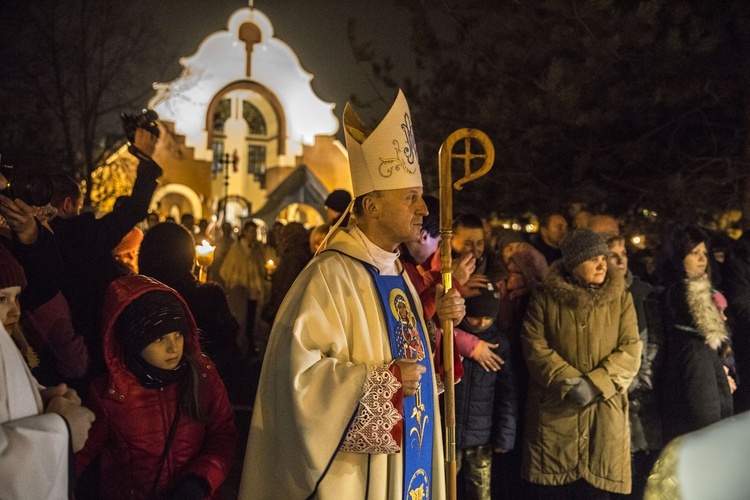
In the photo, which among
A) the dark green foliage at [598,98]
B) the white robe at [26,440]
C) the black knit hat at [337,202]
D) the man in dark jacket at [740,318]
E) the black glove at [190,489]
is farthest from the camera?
the dark green foliage at [598,98]

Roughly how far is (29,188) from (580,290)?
3.33 meters

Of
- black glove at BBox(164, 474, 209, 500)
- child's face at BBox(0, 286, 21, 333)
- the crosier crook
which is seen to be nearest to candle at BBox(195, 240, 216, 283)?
the crosier crook

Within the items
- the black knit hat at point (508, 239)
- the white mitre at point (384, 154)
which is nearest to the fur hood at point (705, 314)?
the black knit hat at point (508, 239)

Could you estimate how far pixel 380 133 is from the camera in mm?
3775

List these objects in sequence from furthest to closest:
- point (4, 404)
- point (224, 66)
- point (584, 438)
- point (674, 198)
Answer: point (224, 66)
point (674, 198)
point (584, 438)
point (4, 404)

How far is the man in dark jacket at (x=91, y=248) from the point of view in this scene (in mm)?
4320

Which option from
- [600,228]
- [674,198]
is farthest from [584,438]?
[674,198]

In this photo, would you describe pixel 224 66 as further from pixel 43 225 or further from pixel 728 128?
pixel 43 225

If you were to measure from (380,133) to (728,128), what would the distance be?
869 cm

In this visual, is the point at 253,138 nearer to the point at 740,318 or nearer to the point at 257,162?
the point at 257,162

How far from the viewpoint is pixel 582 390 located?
16.5ft

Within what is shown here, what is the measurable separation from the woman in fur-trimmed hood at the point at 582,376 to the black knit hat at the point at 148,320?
2661mm

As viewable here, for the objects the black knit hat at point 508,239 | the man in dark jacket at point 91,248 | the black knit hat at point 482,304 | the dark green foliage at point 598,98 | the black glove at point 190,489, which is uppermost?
the dark green foliage at point 598,98

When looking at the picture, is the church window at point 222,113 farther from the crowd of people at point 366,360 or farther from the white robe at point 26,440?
the white robe at point 26,440
